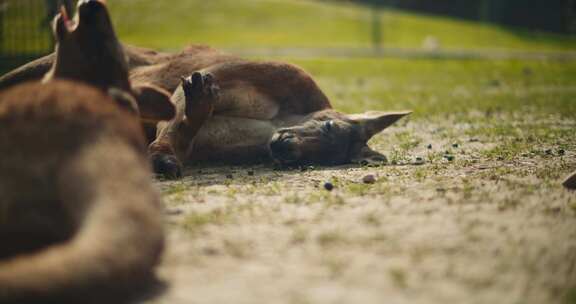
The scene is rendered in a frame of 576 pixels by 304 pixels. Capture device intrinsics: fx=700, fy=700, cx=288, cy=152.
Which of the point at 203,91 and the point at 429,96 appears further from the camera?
the point at 429,96

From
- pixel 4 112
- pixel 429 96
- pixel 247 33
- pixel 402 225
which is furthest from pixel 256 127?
pixel 247 33

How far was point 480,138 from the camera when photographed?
8.77m

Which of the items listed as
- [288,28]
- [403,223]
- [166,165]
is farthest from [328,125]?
[288,28]

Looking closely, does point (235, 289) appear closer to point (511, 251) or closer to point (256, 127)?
point (511, 251)

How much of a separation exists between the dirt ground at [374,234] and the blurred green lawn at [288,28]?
23.8m

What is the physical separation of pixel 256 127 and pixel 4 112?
3.51 m

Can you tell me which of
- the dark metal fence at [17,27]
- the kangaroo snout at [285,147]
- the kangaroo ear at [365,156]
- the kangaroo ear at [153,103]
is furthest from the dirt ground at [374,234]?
the dark metal fence at [17,27]

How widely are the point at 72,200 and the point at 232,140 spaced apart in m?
3.58

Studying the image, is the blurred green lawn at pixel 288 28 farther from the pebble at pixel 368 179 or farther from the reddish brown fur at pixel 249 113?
the pebble at pixel 368 179

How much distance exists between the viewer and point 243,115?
275 inches

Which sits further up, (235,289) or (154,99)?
(154,99)

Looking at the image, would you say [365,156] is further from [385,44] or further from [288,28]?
[288,28]

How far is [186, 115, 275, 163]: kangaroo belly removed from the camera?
6.78 meters

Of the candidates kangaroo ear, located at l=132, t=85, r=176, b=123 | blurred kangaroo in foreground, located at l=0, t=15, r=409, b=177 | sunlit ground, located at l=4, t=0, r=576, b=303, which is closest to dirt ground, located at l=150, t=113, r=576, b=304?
sunlit ground, located at l=4, t=0, r=576, b=303
